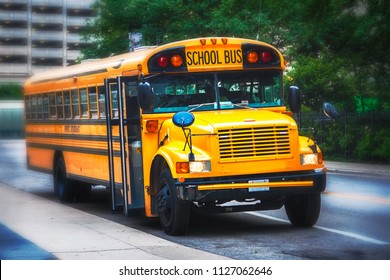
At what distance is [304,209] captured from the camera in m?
12.2

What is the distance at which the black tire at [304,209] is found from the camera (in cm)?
1193

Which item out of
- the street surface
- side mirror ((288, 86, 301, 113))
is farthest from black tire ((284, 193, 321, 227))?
side mirror ((288, 86, 301, 113))

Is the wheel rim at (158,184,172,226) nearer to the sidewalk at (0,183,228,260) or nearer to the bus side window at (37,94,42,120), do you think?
the sidewalk at (0,183,228,260)

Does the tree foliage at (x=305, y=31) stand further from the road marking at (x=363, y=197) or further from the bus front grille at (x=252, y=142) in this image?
the bus front grille at (x=252, y=142)

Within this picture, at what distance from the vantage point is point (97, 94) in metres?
14.5

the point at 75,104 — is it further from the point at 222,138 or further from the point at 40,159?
the point at 222,138

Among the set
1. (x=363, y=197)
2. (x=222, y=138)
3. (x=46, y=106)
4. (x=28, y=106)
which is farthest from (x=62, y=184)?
(x=222, y=138)

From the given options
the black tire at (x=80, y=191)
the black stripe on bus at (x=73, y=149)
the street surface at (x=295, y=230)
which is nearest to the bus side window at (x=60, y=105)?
the black stripe on bus at (x=73, y=149)

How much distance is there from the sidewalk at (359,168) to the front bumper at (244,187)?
39.5 feet

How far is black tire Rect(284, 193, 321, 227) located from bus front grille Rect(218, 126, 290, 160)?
34.8 inches

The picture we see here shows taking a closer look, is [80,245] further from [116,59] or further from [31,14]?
[116,59]

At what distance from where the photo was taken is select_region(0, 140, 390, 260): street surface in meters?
10.2

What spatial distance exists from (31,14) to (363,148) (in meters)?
19.9
